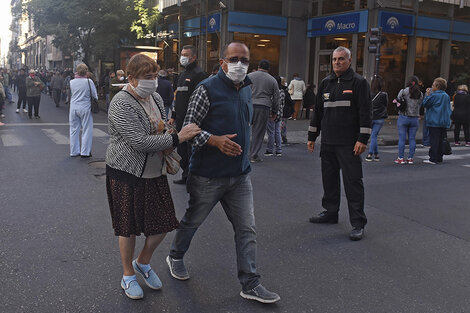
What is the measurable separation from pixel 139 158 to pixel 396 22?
18.3 meters

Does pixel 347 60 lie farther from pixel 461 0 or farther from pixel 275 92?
pixel 461 0

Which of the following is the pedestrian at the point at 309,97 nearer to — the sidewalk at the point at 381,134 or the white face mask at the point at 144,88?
the sidewalk at the point at 381,134

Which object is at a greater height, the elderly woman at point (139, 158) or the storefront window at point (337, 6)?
the storefront window at point (337, 6)

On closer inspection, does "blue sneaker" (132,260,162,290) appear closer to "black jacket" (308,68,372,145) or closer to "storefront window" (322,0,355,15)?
"black jacket" (308,68,372,145)

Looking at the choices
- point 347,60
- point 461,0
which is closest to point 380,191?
point 347,60

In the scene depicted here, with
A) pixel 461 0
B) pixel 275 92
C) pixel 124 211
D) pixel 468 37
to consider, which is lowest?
pixel 124 211

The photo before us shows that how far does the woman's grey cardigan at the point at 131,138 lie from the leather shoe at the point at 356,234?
2.61 meters

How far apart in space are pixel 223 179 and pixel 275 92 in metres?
6.40

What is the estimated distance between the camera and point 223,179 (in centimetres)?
365

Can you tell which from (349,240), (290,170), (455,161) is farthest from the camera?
(455,161)

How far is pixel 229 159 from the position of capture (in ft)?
11.9

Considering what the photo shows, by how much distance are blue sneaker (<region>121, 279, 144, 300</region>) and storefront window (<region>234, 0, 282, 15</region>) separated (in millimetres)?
19649

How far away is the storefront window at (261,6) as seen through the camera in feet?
71.8

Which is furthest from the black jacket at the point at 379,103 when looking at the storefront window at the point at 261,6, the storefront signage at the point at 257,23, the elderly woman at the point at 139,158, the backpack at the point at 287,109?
the storefront window at the point at 261,6
